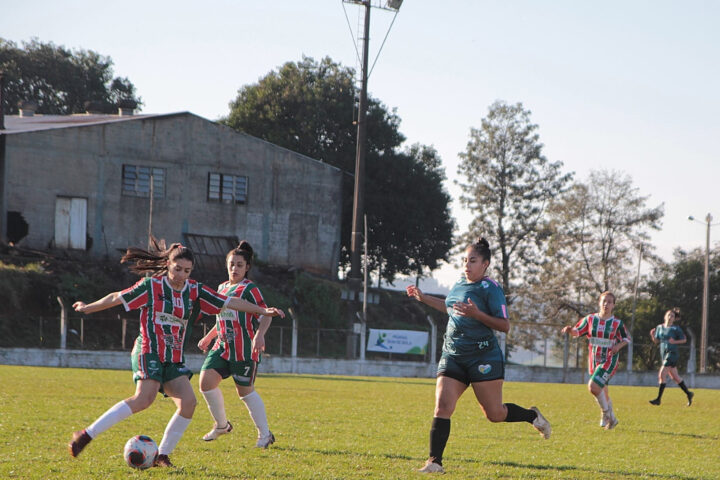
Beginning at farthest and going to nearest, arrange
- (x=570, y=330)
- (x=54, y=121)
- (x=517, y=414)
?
(x=54, y=121), (x=570, y=330), (x=517, y=414)

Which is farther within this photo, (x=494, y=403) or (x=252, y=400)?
(x=252, y=400)

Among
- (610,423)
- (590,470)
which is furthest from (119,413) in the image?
(610,423)

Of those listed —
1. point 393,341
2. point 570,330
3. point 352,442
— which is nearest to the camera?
point 352,442

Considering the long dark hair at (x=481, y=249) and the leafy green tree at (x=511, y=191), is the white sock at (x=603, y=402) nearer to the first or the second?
the long dark hair at (x=481, y=249)

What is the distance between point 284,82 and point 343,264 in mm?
12762

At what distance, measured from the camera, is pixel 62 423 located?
11109 mm

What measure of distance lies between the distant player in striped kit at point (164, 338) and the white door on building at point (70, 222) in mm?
35169

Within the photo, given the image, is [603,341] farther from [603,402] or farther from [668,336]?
[668,336]

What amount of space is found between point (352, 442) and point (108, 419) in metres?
3.44

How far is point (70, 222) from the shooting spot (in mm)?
41719

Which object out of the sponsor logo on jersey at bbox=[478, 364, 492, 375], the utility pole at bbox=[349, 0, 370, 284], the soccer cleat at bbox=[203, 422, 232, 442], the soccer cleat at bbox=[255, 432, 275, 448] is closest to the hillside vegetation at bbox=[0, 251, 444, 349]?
the utility pole at bbox=[349, 0, 370, 284]

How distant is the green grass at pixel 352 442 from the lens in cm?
800

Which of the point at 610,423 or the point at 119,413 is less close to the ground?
the point at 119,413

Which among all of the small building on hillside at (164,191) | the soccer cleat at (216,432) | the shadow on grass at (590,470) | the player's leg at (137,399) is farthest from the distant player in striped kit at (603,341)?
the small building on hillside at (164,191)
